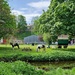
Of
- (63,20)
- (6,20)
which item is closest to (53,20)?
(63,20)

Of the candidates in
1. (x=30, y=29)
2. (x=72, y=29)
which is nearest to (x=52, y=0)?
(x=72, y=29)

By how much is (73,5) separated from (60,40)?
9104mm

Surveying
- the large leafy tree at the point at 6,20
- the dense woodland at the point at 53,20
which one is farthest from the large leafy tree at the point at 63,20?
the large leafy tree at the point at 6,20

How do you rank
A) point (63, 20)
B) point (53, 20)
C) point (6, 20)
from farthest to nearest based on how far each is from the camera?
point (6, 20), point (53, 20), point (63, 20)

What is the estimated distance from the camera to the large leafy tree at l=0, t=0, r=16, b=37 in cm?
4016

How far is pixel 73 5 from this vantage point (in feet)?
116

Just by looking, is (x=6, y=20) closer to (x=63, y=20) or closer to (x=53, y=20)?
(x=53, y=20)

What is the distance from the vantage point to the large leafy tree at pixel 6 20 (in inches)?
1581

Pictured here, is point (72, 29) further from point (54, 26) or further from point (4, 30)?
point (4, 30)

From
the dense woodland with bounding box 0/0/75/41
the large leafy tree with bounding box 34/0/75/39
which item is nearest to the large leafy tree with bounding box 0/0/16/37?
the dense woodland with bounding box 0/0/75/41

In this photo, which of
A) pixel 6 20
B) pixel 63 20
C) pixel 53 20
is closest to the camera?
pixel 63 20

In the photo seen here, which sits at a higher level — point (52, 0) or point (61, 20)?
point (52, 0)

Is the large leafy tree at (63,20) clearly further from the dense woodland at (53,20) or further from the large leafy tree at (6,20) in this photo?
the large leafy tree at (6,20)

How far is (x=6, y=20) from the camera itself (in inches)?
1615
